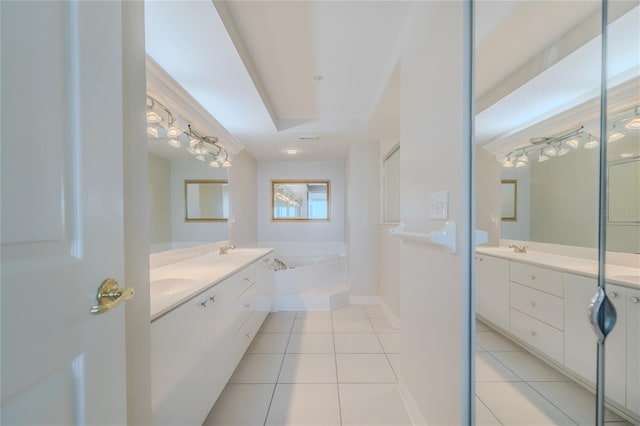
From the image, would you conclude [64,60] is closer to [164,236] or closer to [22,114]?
[22,114]

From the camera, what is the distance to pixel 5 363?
409 millimetres

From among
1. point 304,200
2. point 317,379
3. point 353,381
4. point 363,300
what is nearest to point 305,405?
point 317,379

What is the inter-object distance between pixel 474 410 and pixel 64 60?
163 centimetres

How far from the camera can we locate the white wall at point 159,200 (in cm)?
180

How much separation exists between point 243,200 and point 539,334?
3588mm

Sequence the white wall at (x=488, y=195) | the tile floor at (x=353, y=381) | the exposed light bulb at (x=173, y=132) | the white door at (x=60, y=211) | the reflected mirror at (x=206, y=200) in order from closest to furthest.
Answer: the white door at (x=60, y=211) → the tile floor at (x=353, y=381) → the white wall at (x=488, y=195) → the exposed light bulb at (x=173, y=132) → the reflected mirror at (x=206, y=200)

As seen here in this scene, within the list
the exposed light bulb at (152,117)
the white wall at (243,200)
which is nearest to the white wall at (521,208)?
the exposed light bulb at (152,117)

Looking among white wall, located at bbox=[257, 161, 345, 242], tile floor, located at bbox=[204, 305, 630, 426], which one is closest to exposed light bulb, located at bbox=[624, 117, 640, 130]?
tile floor, located at bbox=[204, 305, 630, 426]

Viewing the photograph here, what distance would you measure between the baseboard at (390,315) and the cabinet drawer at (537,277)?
2.08 m

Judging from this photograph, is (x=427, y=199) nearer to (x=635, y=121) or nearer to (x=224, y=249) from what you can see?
(x=635, y=121)

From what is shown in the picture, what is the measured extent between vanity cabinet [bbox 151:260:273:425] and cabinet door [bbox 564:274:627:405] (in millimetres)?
1375

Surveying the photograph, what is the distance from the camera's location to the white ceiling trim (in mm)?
1682

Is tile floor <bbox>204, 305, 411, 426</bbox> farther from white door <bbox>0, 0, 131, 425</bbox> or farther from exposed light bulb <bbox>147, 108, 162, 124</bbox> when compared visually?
exposed light bulb <bbox>147, 108, 162, 124</bbox>

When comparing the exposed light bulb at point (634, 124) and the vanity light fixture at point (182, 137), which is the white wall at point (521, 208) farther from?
the vanity light fixture at point (182, 137)
